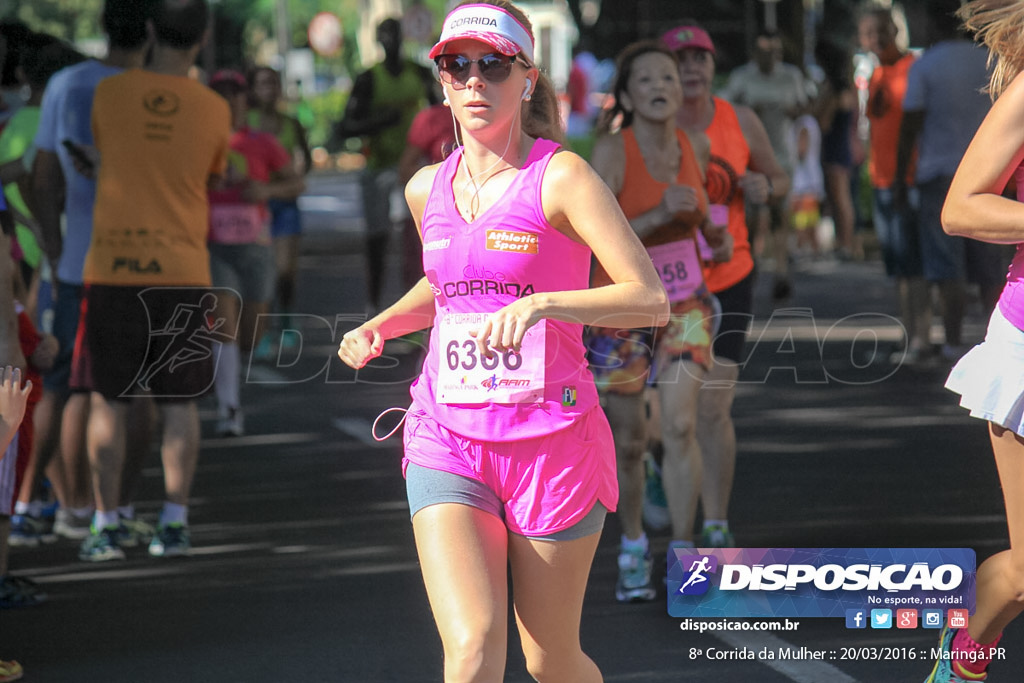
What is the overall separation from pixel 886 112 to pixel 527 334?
872 centimetres

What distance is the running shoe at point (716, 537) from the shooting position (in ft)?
21.1

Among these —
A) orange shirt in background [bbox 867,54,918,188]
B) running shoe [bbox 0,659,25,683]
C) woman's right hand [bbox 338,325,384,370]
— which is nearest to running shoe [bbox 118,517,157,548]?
running shoe [bbox 0,659,25,683]

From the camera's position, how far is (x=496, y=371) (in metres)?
3.84

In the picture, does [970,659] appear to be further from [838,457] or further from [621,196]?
[838,457]

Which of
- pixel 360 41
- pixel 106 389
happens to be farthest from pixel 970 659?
pixel 360 41

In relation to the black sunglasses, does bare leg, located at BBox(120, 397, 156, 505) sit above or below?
below

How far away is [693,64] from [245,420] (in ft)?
15.1

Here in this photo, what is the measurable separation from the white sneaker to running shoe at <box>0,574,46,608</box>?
366 centimetres

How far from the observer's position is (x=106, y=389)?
6.91 m

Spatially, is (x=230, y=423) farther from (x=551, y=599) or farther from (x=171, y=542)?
(x=551, y=599)

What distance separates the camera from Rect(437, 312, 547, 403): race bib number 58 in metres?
3.83

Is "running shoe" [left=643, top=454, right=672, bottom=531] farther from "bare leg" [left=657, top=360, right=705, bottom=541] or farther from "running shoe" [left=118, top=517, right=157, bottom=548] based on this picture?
"running shoe" [left=118, top=517, right=157, bottom=548]
